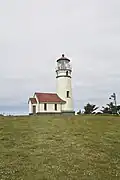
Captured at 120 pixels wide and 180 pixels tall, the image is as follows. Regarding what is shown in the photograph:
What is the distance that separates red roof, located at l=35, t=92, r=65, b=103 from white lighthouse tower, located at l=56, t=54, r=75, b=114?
43.7 inches

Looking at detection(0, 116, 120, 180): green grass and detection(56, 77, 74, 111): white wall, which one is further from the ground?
detection(56, 77, 74, 111): white wall

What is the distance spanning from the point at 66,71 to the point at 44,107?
979cm

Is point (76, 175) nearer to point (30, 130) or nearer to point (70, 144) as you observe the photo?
point (70, 144)

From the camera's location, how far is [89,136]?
21.5m

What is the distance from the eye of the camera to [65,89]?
2437 inches

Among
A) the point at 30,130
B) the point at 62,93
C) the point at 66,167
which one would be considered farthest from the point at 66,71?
Answer: the point at 66,167

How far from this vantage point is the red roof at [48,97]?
193 ft

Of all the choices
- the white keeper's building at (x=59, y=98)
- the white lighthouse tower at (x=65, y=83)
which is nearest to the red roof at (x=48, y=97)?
the white keeper's building at (x=59, y=98)

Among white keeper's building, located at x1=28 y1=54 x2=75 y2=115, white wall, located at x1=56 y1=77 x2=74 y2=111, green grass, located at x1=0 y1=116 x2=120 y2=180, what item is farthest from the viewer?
white wall, located at x1=56 y1=77 x2=74 y2=111

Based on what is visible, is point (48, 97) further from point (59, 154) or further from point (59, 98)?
point (59, 154)

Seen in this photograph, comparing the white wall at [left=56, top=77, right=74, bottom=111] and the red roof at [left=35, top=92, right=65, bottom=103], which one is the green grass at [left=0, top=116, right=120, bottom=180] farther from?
the white wall at [left=56, top=77, right=74, bottom=111]

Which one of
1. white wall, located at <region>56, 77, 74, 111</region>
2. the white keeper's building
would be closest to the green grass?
the white keeper's building

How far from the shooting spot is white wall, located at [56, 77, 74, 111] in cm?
6099

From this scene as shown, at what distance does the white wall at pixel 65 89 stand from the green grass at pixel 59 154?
3632cm
